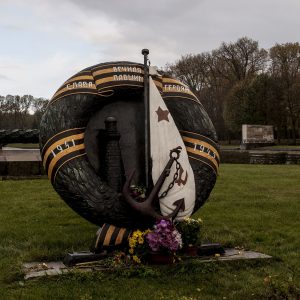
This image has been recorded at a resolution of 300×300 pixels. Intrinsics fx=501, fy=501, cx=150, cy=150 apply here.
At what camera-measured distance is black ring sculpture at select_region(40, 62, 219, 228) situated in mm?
5848

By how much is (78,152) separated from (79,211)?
699mm

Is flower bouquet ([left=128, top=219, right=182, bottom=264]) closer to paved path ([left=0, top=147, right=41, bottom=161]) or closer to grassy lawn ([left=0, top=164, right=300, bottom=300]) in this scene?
grassy lawn ([left=0, top=164, right=300, bottom=300])

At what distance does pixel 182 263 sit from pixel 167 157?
1.29 m

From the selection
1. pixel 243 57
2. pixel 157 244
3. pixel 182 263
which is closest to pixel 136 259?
pixel 157 244

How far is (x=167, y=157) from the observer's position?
6.11 m

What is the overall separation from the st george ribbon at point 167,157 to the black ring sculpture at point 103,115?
0.22 metres

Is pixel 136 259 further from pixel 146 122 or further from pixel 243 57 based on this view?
pixel 243 57

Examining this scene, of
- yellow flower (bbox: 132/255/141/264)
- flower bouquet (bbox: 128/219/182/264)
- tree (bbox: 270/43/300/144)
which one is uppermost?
tree (bbox: 270/43/300/144)

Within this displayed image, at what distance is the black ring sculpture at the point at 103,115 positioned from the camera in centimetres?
585

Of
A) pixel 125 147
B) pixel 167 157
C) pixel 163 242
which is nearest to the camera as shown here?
pixel 163 242

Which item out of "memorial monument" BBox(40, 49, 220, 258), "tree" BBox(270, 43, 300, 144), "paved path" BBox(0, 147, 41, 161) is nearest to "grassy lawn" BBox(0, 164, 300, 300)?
"memorial monument" BBox(40, 49, 220, 258)

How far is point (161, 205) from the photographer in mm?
5957

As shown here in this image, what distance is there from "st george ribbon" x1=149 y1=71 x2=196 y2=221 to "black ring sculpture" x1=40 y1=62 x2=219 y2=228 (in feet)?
0.73

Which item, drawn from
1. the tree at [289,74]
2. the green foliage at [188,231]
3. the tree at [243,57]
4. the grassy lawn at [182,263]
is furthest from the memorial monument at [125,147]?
the tree at [243,57]
